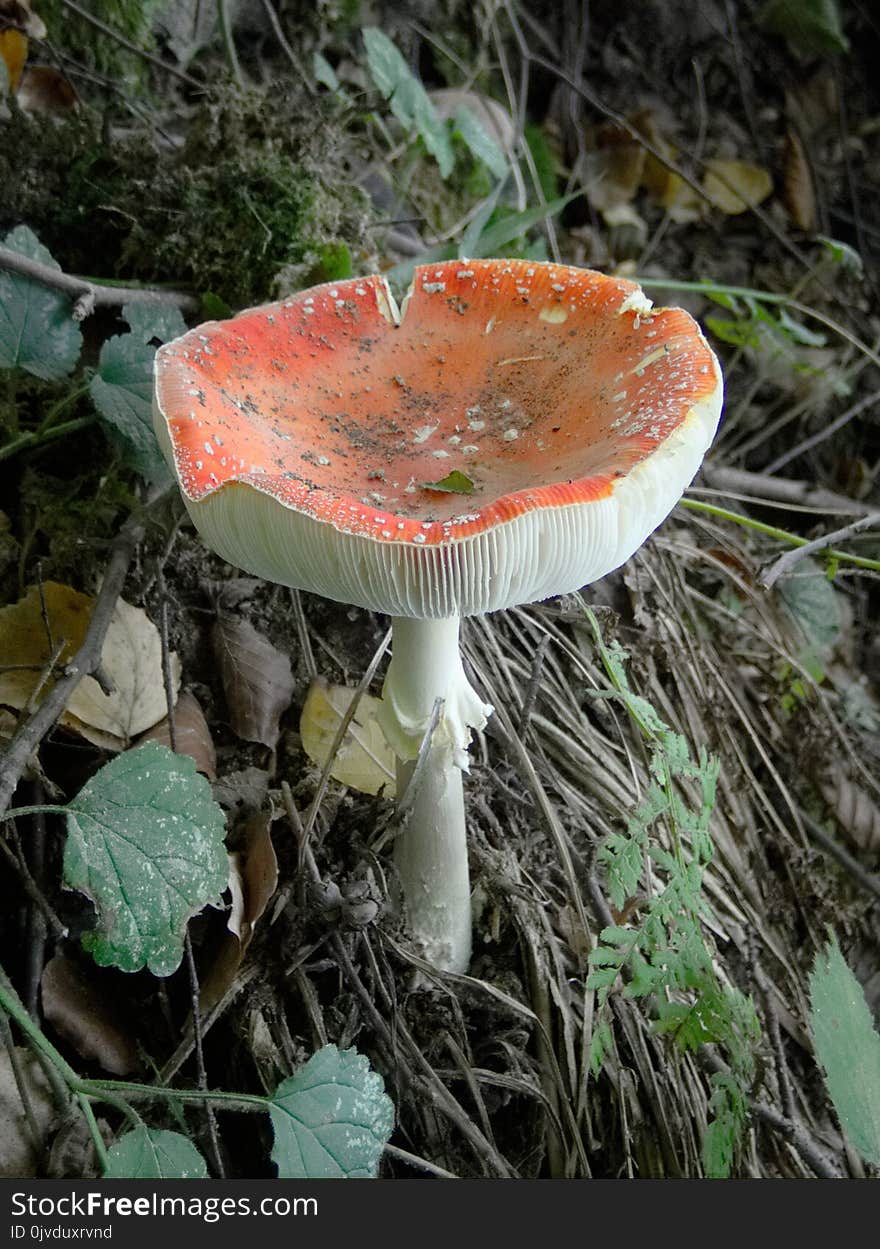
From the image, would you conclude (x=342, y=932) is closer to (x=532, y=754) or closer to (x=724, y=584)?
(x=532, y=754)

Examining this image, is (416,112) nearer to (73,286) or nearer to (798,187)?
(73,286)

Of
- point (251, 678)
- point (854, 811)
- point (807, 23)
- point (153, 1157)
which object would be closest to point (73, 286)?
point (251, 678)

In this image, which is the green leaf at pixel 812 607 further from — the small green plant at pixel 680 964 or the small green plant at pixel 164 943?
the small green plant at pixel 164 943

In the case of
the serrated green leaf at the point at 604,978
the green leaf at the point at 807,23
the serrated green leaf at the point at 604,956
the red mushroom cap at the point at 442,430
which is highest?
the green leaf at the point at 807,23

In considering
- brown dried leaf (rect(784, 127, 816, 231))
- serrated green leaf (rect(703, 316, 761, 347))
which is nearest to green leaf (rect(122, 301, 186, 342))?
serrated green leaf (rect(703, 316, 761, 347))

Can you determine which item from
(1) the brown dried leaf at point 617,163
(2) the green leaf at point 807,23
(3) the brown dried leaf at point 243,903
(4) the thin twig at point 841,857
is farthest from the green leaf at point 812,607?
(2) the green leaf at point 807,23

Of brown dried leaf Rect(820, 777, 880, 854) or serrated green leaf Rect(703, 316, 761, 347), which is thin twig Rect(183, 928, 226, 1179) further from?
serrated green leaf Rect(703, 316, 761, 347)

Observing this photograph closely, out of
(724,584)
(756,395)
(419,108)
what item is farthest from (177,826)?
(756,395)
